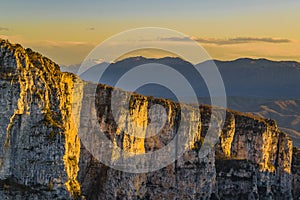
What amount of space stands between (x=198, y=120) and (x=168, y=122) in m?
13.3

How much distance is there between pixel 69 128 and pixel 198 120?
176 feet

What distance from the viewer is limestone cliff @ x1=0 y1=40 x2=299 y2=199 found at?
93.6 meters

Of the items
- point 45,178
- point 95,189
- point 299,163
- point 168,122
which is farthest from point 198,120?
point 45,178

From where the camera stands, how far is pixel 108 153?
126 meters

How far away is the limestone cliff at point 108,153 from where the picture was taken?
307 feet

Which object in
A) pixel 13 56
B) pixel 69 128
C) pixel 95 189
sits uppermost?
pixel 13 56

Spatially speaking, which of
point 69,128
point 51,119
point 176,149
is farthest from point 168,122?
point 51,119

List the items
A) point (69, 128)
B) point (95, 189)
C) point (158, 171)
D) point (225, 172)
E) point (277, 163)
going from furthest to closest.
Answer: point (277, 163), point (225, 172), point (158, 171), point (95, 189), point (69, 128)

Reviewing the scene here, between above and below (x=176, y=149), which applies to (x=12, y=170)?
below

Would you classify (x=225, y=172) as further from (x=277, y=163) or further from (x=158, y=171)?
(x=277, y=163)

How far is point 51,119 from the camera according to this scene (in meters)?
96.5

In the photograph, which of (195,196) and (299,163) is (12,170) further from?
(299,163)

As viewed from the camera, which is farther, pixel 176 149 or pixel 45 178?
pixel 176 149

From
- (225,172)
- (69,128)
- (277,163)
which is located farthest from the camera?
(277,163)
